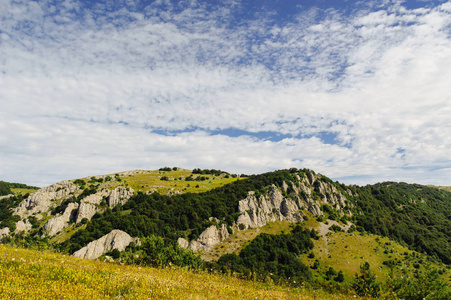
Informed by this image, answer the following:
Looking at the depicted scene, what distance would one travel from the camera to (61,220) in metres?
142

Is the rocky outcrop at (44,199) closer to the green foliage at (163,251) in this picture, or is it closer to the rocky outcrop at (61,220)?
the rocky outcrop at (61,220)

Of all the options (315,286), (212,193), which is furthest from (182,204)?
(315,286)

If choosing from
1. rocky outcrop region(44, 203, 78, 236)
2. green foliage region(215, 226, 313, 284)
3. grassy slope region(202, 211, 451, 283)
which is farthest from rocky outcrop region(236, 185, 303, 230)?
rocky outcrop region(44, 203, 78, 236)

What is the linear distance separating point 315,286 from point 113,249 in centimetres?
12379

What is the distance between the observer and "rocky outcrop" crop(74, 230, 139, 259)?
11612 centimetres

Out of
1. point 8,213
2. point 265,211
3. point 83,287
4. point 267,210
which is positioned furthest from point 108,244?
point 83,287

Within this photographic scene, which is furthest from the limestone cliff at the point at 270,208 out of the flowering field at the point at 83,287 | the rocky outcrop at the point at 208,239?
the flowering field at the point at 83,287

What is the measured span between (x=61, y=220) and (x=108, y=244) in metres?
47.3

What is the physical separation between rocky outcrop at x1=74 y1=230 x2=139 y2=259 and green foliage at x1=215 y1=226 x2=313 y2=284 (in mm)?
53772

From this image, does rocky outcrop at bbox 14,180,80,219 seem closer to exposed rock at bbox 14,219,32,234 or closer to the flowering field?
exposed rock at bbox 14,219,32,234

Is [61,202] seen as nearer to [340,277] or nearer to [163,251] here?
[163,251]

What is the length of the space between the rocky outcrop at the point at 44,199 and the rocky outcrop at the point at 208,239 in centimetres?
10356

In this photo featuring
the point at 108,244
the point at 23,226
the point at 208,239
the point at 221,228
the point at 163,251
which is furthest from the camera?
the point at 221,228

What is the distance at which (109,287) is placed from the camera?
8.44m
